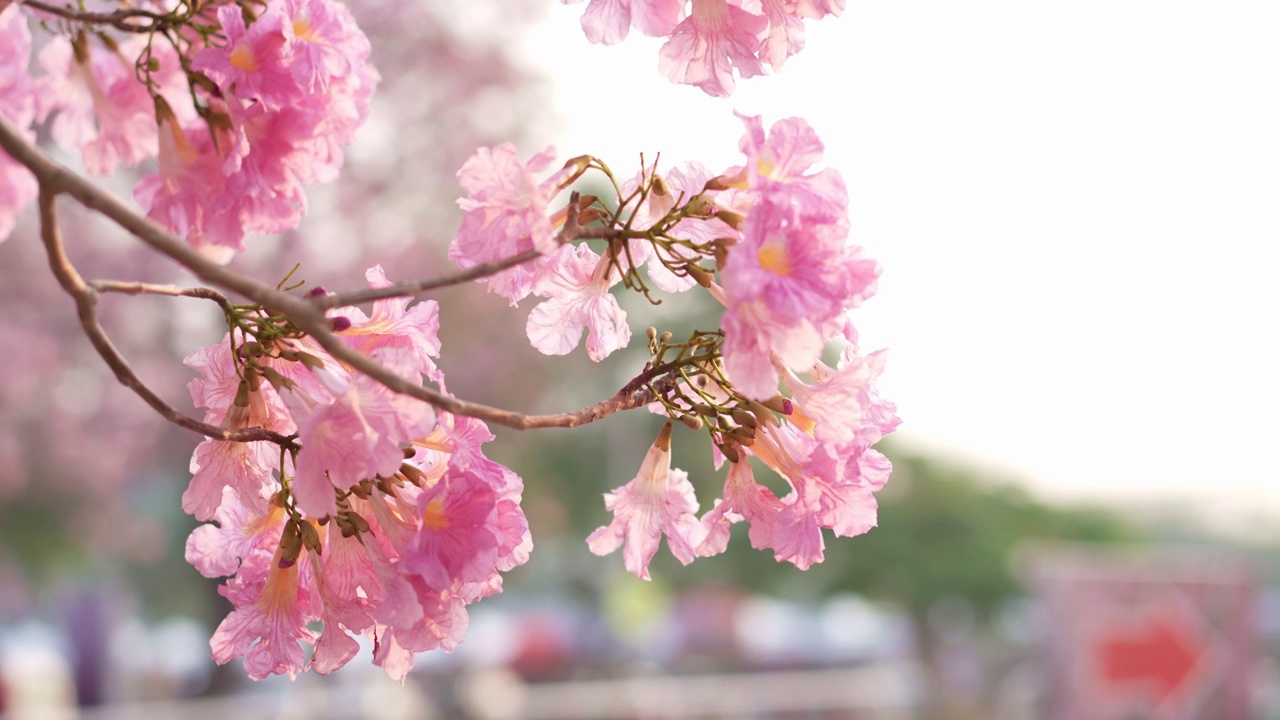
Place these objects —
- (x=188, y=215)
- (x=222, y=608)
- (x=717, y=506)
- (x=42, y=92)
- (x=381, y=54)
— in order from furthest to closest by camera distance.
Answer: (x=381, y=54) → (x=222, y=608) → (x=42, y=92) → (x=188, y=215) → (x=717, y=506)

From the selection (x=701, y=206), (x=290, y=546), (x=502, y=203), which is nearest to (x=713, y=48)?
(x=701, y=206)

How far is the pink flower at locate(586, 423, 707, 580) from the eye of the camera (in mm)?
1212

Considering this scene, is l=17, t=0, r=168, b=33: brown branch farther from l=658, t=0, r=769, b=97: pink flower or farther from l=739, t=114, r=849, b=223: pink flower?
l=739, t=114, r=849, b=223: pink flower

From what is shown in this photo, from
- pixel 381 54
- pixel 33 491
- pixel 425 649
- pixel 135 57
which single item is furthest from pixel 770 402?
pixel 33 491

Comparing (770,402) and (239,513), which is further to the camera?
(239,513)

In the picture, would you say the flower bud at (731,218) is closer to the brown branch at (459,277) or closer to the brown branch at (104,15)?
the brown branch at (459,277)

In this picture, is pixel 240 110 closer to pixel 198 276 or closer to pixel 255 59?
pixel 255 59

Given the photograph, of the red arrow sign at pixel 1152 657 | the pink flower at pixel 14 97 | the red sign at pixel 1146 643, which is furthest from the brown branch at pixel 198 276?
the red arrow sign at pixel 1152 657

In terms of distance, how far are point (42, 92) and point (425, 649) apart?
34.4 inches

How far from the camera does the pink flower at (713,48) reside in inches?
46.4

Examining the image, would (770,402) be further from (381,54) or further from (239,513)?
(381,54)

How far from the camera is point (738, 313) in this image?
940 mm

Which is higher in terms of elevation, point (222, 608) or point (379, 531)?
point (222, 608)

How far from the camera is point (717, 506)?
1188mm
